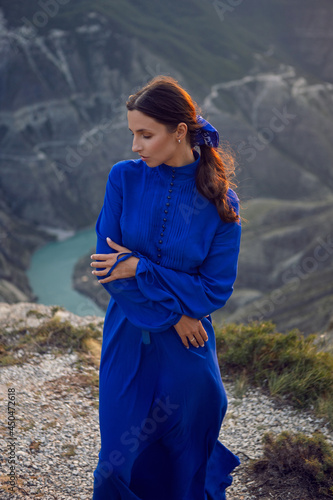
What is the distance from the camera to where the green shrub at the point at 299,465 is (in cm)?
355

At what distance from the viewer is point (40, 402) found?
450 centimetres

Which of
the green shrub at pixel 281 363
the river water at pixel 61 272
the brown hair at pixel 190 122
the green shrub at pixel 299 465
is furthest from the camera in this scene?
the river water at pixel 61 272

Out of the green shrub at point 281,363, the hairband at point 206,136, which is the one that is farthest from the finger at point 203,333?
the green shrub at point 281,363

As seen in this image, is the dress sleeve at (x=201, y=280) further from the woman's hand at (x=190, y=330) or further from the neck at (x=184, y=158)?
the neck at (x=184, y=158)

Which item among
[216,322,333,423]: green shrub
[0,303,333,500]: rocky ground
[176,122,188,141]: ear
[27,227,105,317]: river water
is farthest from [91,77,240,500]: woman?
[27,227,105,317]: river water

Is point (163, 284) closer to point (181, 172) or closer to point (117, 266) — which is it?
point (117, 266)

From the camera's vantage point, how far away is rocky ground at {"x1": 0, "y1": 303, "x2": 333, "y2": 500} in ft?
11.9

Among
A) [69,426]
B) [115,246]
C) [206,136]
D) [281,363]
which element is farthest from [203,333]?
[281,363]

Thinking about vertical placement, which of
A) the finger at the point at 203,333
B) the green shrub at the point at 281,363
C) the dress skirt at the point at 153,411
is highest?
the finger at the point at 203,333

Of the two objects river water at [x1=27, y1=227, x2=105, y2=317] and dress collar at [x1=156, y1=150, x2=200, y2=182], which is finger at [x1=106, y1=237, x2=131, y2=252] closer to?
dress collar at [x1=156, y1=150, x2=200, y2=182]

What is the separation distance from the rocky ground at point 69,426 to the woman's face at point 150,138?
234 centimetres

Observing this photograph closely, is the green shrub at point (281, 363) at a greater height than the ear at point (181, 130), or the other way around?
the ear at point (181, 130)

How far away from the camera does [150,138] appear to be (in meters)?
2.55

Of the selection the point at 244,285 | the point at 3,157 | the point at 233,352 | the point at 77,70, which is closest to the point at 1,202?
the point at 3,157
